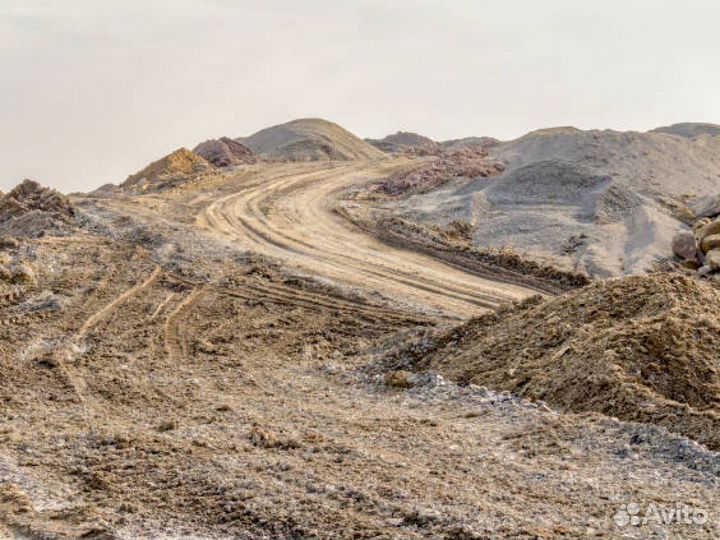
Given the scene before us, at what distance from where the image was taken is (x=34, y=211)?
24.9m

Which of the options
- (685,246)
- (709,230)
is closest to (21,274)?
(685,246)

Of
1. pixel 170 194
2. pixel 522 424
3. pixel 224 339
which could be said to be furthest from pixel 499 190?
pixel 522 424

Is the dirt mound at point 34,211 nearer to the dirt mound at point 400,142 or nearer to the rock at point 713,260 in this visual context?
the rock at point 713,260

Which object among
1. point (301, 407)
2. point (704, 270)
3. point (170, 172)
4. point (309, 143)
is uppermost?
point (309, 143)

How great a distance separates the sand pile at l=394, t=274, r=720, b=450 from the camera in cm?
972

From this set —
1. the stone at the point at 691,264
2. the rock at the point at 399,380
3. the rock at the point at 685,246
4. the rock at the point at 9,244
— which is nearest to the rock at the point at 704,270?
the stone at the point at 691,264

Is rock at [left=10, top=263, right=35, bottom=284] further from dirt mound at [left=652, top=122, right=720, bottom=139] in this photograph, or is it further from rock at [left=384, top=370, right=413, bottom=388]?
dirt mound at [left=652, top=122, right=720, bottom=139]

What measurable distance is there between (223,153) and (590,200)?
21.4m

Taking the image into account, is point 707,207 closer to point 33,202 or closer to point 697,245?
point 697,245

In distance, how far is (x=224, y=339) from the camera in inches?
599

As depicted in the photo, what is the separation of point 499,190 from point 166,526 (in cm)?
2299

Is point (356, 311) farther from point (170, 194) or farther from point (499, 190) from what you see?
point (170, 194)

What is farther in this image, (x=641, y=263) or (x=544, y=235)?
(x=544, y=235)

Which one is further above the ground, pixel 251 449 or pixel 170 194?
pixel 170 194
